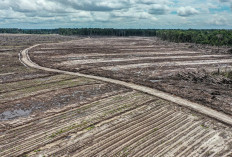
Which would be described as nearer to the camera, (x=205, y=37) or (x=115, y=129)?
(x=115, y=129)

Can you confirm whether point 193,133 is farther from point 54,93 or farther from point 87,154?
point 54,93

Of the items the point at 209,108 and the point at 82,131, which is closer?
the point at 82,131

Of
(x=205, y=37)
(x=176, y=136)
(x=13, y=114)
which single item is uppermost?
(x=205, y=37)

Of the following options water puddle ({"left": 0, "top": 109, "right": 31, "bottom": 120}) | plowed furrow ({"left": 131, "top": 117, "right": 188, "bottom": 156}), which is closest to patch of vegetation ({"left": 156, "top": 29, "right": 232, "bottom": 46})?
plowed furrow ({"left": 131, "top": 117, "right": 188, "bottom": 156})

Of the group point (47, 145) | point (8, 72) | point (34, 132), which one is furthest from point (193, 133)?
point (8, 72)

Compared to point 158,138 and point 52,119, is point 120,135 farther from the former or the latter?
point 52,119

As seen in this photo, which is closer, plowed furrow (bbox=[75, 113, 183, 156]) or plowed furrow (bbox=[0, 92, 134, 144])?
plowed furrow (bbox=[75, 113, 183, 156])

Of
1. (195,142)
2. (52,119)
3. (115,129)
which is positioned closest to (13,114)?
(52,119)

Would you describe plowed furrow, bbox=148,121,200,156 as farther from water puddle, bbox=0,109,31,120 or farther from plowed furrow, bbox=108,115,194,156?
water puddle, bbox=0,109,31,120
